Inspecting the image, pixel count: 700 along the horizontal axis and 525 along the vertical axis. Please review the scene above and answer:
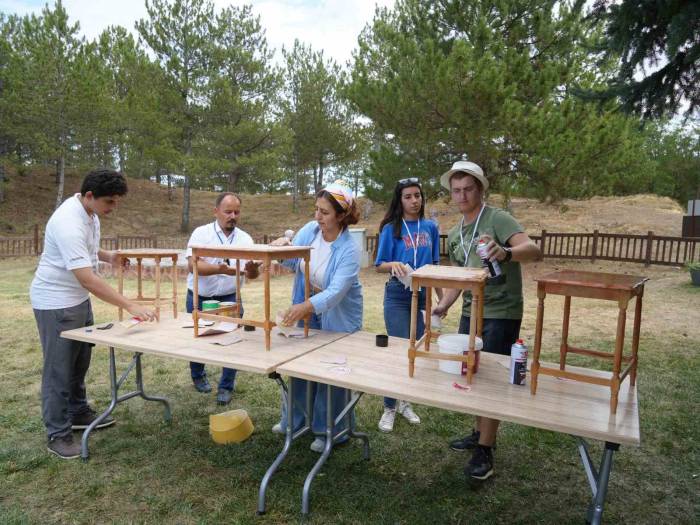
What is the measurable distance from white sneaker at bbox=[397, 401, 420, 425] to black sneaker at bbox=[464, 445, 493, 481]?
2.92 ft

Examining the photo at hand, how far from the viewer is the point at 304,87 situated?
2186 centimetres

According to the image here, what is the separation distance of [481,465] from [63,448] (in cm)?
261

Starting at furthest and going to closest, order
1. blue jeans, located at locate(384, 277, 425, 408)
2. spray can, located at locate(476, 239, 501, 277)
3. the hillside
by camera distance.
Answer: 1. the hillside
2. blue jeans, located at locate(384, 277, 425, 408)
3. spray can, located at locate(476, 239, 501, 277)

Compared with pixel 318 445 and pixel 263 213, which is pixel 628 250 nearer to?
pixel 318 445

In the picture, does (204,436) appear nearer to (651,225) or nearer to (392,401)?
(392,401)

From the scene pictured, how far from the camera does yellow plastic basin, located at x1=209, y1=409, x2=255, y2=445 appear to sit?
10.8 ft

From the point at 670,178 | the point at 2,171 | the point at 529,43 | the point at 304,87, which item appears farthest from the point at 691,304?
the point at 670,178

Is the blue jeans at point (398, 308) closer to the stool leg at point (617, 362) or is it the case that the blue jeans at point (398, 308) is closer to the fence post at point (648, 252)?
the stool leg at point (617, 362)

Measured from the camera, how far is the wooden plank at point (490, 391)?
1802 millimetres

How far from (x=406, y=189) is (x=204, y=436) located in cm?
231

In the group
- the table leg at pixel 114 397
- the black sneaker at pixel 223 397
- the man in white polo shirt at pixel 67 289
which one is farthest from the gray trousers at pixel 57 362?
the black sneaker at pixel 223 397

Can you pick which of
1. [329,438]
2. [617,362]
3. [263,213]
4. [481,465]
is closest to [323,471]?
[329,438]

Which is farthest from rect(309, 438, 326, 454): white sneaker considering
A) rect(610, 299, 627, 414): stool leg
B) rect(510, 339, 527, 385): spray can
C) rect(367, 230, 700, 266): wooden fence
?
rect(367, 230, 700, 266): wooden fence

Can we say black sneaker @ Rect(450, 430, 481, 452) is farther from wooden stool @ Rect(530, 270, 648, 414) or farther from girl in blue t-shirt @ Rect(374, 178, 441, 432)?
wooden stool @ Rect(530, 270, 648, 414)
